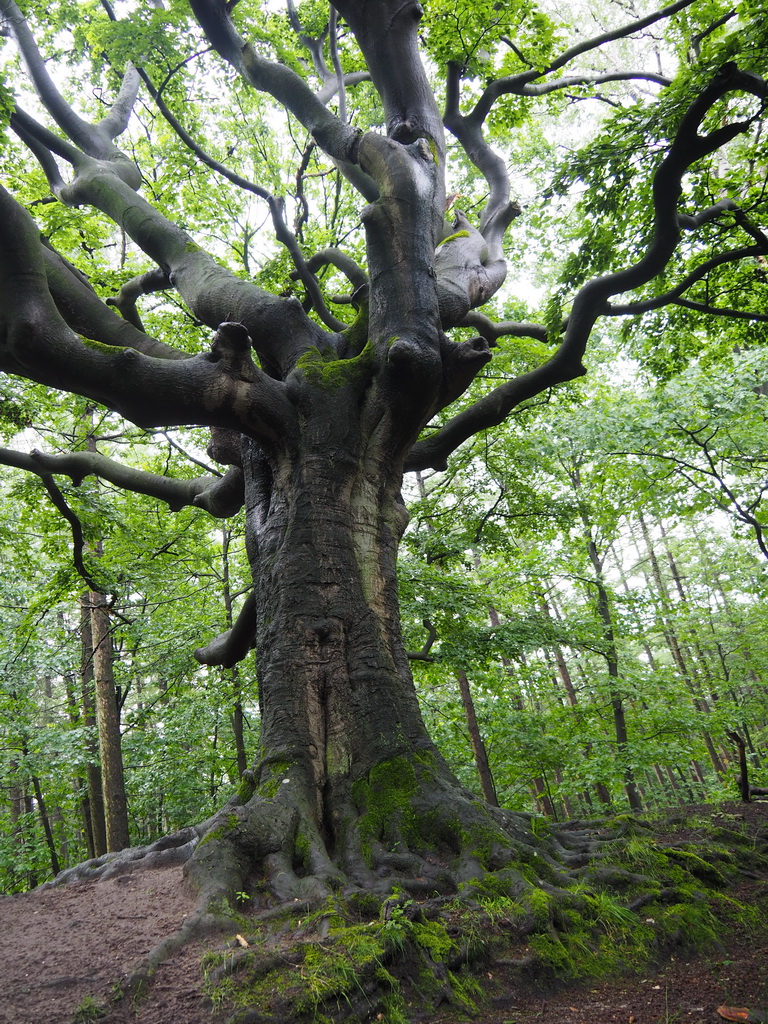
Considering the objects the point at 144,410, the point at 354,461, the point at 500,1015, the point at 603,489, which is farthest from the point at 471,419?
the point at 603,489

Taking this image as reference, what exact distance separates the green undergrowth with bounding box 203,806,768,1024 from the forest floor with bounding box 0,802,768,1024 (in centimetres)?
6

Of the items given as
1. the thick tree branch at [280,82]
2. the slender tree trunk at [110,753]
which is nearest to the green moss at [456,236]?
the thick tree branch at [280,82]

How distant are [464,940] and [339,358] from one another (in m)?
4.28

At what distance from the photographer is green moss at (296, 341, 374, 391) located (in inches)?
176

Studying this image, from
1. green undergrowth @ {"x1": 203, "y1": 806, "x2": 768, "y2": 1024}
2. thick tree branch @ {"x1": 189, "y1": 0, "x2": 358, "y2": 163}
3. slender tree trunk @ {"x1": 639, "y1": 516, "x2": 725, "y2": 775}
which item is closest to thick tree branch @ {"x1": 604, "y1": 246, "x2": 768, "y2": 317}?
thick tree branch @ {"x1": 189, "y1": 0, "x2": 358, "y2": 163}

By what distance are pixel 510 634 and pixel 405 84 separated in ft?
21.2

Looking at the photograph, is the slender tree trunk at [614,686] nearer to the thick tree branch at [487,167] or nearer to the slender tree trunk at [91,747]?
the thick tree branch at [487,167]

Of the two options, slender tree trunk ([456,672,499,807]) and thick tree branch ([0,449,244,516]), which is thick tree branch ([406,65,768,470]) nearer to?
thick tree branch ([0,449,244,516])

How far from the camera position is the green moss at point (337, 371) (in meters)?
4.47

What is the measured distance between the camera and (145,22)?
6.17 meters

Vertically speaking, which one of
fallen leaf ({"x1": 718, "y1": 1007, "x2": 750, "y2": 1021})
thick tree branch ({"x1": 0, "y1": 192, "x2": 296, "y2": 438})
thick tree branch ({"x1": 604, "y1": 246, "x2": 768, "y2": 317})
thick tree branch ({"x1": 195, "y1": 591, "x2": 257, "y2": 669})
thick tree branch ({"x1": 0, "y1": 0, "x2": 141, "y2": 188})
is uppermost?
thick tree branch ({"x1": 0, "y1": 0, "x2": 141, "y2": 188})

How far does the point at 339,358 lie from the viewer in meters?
5.12

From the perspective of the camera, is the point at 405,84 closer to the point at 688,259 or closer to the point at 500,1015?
the point at 688,259

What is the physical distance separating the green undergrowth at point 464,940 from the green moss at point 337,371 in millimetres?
3369
